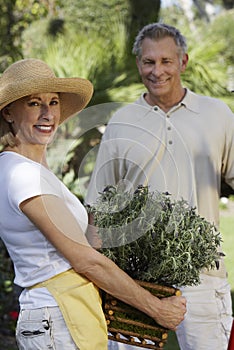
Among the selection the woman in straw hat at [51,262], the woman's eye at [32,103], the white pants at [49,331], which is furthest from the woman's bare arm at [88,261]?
the woman's eye at [32,103]

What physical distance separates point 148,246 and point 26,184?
0.44 meters

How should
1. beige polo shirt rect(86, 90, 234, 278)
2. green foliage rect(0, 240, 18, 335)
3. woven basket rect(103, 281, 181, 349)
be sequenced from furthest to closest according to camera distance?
green foliage rect(0, 240, 18, 335)
beige polo shirt rect(86, 90, 234, 278)
woven basket rect(103, 281, 181, 349)

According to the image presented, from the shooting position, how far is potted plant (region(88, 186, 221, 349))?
2529 millimetres

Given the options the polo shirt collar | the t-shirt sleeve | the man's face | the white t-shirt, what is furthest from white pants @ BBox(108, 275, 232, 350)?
the t-shirt sleeve

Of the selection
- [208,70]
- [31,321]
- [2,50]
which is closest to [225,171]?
[31,321]

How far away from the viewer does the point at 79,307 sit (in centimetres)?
253

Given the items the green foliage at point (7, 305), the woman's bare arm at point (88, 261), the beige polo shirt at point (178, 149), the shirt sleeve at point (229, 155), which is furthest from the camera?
the green foliage at point (7, 305)

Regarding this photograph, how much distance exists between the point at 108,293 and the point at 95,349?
19 cm

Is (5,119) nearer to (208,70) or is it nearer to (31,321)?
(31,321)

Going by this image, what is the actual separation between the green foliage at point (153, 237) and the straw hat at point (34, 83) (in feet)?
1.41

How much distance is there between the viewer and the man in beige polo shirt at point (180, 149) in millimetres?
3619

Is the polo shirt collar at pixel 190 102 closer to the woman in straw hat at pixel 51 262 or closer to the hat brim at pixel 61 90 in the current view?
the hat brim at pixel 61 90

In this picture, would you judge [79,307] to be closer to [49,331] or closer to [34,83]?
[49,331]

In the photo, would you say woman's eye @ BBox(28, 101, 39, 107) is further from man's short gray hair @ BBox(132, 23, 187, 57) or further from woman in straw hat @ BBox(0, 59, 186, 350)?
man's short gray hair @ BBox(132, 23, 187, 57)
